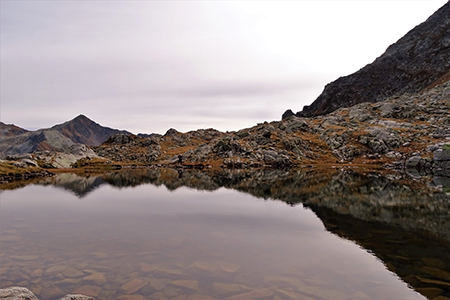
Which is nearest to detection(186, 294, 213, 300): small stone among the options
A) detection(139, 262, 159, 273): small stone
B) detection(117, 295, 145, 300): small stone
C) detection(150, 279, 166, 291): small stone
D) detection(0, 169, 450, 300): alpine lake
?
detection(0, 169, 450, 300): alpine lake

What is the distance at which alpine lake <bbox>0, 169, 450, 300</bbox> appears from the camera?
17.3m

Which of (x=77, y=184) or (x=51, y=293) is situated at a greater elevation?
(x=77, y=184)

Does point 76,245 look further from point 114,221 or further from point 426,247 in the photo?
point 426,247

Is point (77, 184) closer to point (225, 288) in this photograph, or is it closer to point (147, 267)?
point (147, 267)

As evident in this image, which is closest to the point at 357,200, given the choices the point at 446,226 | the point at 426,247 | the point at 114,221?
the point at 446,226

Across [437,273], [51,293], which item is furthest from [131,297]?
→ [437,273]

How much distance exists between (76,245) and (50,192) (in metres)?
41.1

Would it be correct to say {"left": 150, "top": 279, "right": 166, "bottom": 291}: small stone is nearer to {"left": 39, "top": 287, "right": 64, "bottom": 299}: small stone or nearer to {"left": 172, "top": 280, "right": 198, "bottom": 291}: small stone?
{"left": 172, "top": 280, "right": 198, "bottom": 291}: small stone

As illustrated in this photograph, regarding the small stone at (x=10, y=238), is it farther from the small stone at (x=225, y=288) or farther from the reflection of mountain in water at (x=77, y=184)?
the reflection of mountain in water at (x=77, y=184)

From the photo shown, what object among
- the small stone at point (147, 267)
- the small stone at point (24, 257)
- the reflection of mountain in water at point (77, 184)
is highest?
the reflection of mountain in water at point (77, 184)

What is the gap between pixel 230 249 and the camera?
80.3 feet

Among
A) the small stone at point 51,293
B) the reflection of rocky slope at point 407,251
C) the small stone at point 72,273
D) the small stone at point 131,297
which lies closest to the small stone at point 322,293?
the reflection of rocky slope at point 407,251

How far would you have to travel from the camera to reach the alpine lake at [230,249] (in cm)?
1733

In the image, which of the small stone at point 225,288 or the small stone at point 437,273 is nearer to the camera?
the small stone at point 225,288
